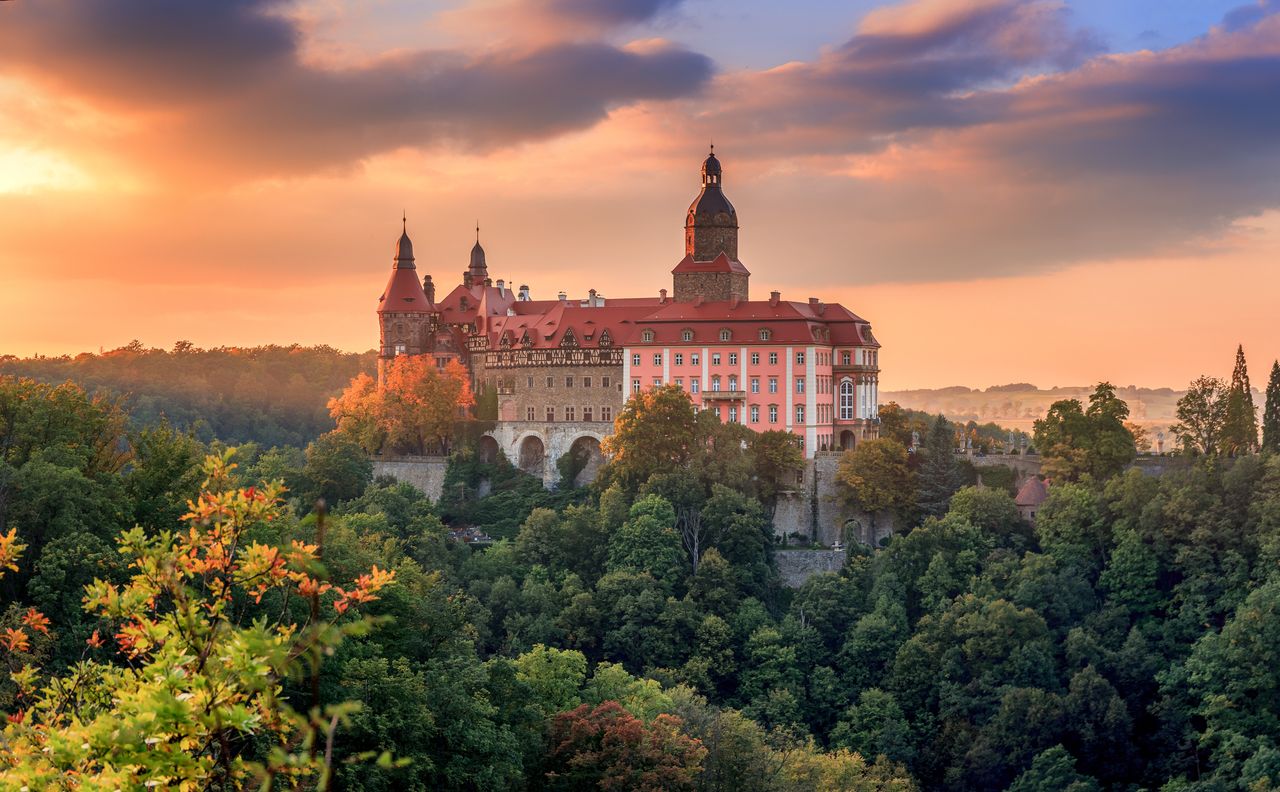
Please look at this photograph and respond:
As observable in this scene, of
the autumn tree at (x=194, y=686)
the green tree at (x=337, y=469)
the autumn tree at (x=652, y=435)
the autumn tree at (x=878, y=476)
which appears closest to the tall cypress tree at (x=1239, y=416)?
the autumn tree at (x=878, y=476)

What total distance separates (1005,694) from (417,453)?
94.6ft

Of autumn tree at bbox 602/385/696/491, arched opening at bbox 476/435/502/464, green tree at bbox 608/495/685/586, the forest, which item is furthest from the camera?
arched opening at bbox 476/435/502/464

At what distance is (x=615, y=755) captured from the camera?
114 feet

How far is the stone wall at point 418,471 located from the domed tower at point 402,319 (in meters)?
5.27

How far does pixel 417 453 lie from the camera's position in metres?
67.9

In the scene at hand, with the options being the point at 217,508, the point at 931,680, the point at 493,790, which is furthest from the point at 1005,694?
the point at 217,508

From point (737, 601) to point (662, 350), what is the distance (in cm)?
1351

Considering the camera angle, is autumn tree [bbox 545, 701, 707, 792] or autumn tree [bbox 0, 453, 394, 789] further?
autumn tree [bbox 545, 701, 707, 792]

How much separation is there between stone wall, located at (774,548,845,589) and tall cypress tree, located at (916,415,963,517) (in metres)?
3.73

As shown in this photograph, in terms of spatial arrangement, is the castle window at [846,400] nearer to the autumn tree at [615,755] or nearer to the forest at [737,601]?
the forest at [737,601]

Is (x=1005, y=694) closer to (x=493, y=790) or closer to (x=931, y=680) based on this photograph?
(x=931, y=680)

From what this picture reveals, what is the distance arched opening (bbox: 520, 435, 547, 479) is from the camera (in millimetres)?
65938

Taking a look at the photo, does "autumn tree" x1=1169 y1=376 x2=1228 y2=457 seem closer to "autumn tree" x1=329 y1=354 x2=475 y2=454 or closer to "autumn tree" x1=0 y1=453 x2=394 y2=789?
"autumn tree" x1=329 y1=354 x2=475 y2=454

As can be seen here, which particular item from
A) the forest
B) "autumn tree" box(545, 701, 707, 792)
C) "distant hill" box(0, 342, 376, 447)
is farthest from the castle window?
"distant hill" box(0, 342, 376, 447)
